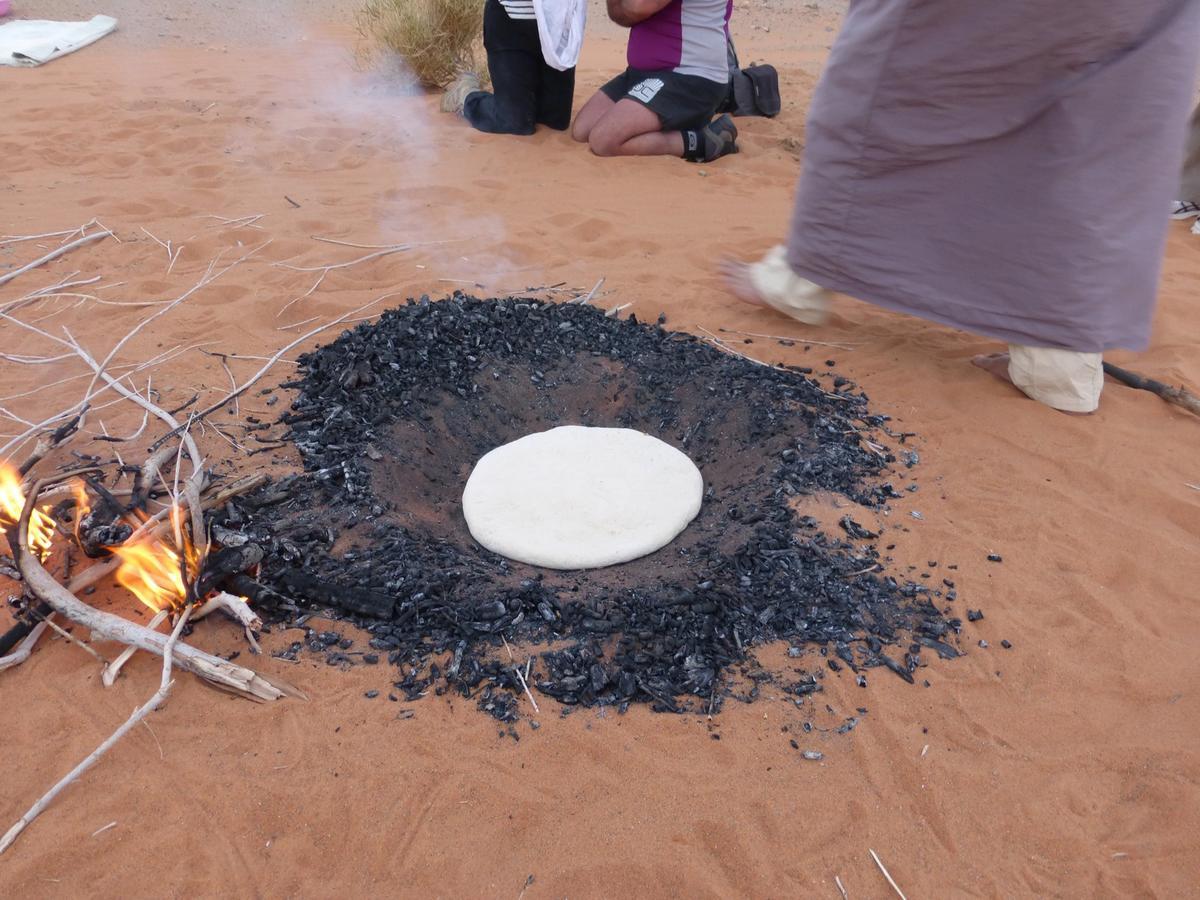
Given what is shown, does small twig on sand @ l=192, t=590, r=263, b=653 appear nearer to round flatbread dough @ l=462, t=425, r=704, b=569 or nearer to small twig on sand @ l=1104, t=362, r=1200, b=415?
round flatbread dough @ l=462, t=425, r=704, b=569

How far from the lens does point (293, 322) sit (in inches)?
130

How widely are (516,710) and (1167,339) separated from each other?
3.00 m

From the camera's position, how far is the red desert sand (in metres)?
1.52

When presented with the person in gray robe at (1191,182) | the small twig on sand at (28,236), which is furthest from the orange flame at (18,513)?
the person in gray robe at (1191,182)

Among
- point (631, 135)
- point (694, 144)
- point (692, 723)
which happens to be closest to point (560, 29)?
point (631, 135)

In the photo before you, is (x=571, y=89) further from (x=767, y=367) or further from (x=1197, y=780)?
(x=1197, y=780)

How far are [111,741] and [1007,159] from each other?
2.76m

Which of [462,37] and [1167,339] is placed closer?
[1167,339]

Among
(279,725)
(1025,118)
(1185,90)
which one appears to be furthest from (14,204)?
(1185,90)

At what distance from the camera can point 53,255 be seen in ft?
12.1

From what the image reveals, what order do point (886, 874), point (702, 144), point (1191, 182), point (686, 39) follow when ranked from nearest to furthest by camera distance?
point (886, 874) < point (1191, 182) < point (686, 39) < point (702, 144)

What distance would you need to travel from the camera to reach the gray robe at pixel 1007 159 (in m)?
2.36

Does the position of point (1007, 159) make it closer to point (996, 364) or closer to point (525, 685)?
point (996, 364)

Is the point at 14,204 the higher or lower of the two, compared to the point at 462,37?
lower
